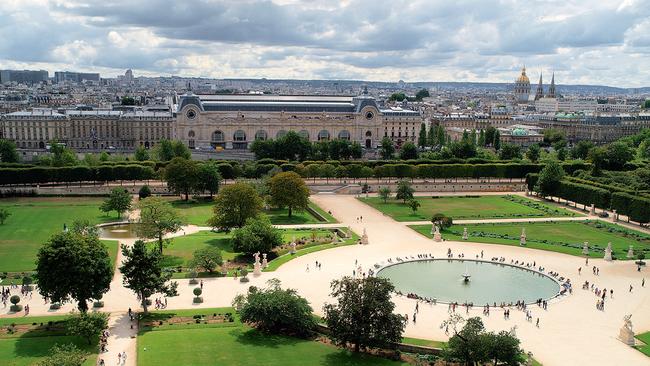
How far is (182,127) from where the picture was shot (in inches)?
5896

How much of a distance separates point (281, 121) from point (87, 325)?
118 meters

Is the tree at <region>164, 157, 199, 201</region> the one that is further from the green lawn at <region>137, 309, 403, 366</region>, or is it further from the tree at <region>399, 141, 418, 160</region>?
the tree at <region>399, 141, 418, 160</region>

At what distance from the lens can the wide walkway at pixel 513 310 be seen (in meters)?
39.2

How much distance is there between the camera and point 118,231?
70.2 metres

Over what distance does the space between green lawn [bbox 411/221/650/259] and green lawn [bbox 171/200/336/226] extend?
13123 millimetres

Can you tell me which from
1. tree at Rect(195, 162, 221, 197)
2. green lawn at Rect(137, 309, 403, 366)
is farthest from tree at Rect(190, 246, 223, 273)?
tree at Rect(195, 162, 221, 197)

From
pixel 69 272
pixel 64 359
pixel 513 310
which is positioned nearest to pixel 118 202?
pixel 69 272

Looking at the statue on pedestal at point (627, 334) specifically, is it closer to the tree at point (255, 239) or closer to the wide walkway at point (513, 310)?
the wide walkway at point (513, 310)

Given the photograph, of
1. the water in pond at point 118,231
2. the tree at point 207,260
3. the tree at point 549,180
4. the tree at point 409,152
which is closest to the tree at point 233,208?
the water in pond at point 118,231

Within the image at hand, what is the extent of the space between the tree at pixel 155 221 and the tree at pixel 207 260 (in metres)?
6.22

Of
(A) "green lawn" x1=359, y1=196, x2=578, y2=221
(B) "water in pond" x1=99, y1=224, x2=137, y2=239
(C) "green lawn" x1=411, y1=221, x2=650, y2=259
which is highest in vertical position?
(A) "green lawn" x1=359, y1=196, x2=578, y2=221

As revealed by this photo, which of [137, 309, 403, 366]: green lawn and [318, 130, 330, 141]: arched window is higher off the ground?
[318, 130, 330, 141]: arched window

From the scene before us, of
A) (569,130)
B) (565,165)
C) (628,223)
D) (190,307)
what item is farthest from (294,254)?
(569,130)

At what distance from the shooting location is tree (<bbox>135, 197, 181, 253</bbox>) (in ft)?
192
